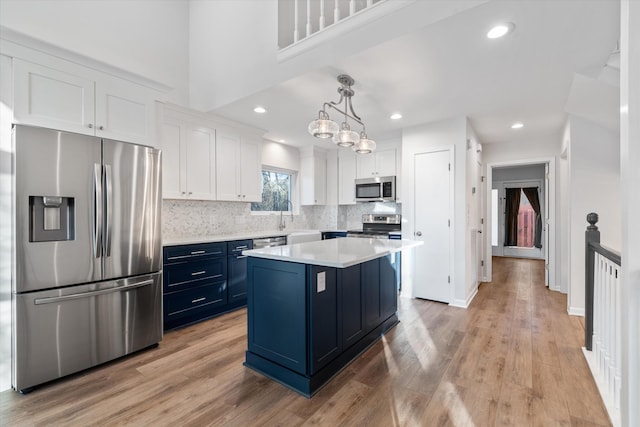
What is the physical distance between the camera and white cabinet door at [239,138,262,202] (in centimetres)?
422

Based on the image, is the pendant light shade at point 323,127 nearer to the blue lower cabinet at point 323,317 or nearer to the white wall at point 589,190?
the blue lower cabinet at point 323,317

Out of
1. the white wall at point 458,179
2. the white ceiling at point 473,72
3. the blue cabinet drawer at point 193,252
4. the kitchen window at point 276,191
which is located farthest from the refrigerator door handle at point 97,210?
the white wall at point 458,179

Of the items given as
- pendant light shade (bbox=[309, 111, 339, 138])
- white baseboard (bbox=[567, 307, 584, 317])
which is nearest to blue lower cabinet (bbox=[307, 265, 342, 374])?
pendant light shade (bbox=[309, 111, 339, 138])

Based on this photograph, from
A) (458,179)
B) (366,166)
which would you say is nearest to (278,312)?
(458,179)

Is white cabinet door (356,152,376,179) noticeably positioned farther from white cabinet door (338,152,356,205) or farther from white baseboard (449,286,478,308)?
white baseboard (449,286,478,308)

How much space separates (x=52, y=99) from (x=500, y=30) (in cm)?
331

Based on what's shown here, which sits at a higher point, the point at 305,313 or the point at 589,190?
the point at 589,190

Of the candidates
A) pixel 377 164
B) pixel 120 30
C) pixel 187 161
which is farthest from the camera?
pixel 377 164

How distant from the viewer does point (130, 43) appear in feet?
10.2

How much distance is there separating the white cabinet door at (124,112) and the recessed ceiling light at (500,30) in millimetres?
2930

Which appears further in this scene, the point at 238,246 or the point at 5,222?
the point at 238,246

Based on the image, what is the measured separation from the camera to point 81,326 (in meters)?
2.25

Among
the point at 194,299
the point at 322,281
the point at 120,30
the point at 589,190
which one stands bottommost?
the point at 194,299

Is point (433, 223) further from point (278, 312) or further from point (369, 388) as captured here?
point (278, 312)
